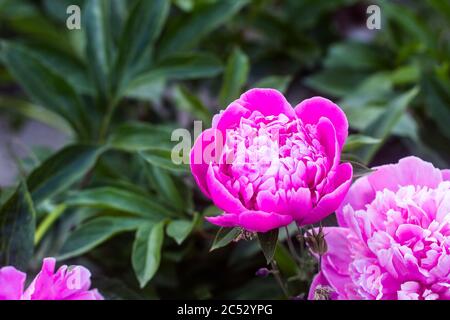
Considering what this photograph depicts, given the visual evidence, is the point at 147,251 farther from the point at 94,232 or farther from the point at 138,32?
the point at 138,32

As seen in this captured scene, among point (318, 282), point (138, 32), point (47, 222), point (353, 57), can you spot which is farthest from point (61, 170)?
point (353, 57)

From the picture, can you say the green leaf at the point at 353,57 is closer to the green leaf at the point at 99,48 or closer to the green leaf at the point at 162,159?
the green leaf at the point at 99,48

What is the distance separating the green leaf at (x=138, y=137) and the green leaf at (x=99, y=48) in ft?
0.16

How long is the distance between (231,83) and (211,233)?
14 cm

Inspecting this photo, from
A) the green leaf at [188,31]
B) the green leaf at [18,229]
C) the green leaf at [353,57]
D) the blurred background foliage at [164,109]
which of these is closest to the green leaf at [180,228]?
the blurred background foliage at [164,109]

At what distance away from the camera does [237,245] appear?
0.66m

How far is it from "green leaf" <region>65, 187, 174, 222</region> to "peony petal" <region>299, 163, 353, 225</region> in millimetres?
215

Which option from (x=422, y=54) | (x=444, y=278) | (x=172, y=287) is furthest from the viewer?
(x=422, y=54)

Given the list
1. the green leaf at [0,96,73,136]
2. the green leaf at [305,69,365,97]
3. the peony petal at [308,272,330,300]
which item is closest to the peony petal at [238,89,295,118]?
the peony petal at [308,272,330,300]

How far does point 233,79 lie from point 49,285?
0.30 metres

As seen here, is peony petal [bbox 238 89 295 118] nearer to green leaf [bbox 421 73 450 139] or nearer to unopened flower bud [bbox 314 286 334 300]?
unopened flower bud [bbox 314 286 334 300]

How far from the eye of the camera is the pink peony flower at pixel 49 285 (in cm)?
46
